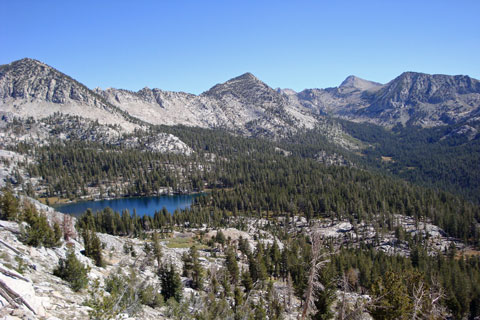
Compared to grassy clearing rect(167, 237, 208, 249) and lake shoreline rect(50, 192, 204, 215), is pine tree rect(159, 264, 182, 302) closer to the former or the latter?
grassy clearing rect(167, 237, 208, 249)

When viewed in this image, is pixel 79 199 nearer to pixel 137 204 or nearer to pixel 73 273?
pixel 137 204

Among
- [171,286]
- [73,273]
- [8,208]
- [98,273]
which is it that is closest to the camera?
[73,273]

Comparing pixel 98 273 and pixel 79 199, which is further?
pixel 79 199

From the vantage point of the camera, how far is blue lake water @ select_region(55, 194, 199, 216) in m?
149

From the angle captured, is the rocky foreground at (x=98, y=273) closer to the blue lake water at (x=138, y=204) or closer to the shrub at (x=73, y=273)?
the shrub at (x=73, y=273)

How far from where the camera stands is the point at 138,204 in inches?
6467

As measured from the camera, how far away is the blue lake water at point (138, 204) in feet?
488

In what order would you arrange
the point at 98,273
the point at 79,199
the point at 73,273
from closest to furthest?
the point at 73,273, the point at 98,273, the point at 79,199

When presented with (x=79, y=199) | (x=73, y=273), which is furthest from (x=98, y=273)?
(x=79, y=199)

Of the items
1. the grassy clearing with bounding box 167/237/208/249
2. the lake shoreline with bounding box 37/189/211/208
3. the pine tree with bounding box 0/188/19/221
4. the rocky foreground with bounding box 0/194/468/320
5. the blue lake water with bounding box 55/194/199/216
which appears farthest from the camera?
the lake shoreline with bounding box 37/189/211/208

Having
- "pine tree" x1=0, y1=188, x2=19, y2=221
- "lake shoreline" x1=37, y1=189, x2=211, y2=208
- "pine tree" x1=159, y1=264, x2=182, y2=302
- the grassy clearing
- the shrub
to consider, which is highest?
"pine tree" x1=0, y1=188, x2=19, y2=221

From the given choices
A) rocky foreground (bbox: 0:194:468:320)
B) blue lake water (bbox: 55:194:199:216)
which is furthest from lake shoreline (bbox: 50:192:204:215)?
rocky foreground (bbox: 0:194:468:320)

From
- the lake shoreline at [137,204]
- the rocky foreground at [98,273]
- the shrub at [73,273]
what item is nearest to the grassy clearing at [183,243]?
the rocky foreground at [98,273]

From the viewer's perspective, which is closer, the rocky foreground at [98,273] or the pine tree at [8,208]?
the rocky foreground at [98,273]
